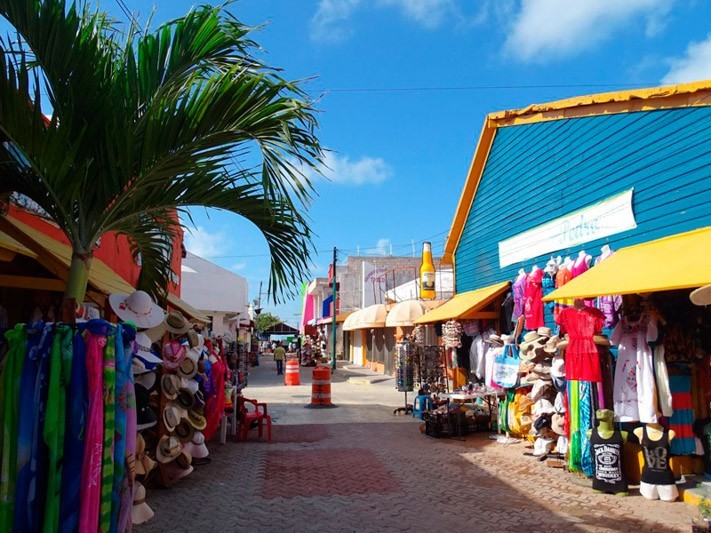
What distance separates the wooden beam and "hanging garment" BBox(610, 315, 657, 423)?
671 cm

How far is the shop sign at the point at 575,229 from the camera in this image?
7.77m

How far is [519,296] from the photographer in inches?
405

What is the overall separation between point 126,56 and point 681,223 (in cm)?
647

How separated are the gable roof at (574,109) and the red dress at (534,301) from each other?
276cm

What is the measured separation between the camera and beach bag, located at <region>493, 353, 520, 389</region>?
31.2 feet

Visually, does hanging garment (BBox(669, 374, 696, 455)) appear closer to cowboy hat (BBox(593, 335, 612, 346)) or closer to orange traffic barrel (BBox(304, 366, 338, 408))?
cowboy hat (BBox(593, 335, 612, 346))

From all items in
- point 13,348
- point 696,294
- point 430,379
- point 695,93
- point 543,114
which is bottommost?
point 430,379

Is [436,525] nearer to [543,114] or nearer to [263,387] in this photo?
[543,114]

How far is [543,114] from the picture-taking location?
945 centimetres

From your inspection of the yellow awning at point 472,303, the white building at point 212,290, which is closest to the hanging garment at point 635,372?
the yellow awning at point 472,303

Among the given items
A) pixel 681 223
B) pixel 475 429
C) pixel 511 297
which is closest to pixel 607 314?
pixel 681 223

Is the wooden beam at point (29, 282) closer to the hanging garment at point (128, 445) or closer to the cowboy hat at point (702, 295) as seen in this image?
the hanging garment at point (128, 445)

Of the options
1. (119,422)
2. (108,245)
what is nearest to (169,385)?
(119,422)

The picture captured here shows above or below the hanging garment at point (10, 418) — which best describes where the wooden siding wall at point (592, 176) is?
above
